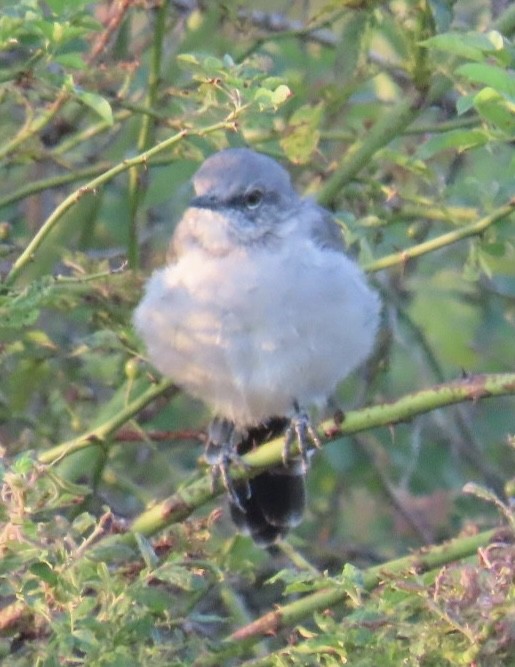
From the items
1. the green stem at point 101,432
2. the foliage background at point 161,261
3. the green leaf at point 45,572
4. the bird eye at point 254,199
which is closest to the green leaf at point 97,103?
the foliage background at point 161,261

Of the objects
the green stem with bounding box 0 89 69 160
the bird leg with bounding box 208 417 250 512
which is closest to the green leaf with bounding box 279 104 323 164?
the green stem with bounding box 0 89 69 160

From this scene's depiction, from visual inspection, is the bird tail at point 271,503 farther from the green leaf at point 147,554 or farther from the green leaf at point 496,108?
the green leaf at point 496,108

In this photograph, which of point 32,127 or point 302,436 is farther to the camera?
point 302,436

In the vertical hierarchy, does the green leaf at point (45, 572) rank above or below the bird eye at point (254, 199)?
above

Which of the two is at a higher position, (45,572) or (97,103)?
(97,103)

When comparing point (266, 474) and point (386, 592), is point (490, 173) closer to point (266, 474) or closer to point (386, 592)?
point (266, 474)

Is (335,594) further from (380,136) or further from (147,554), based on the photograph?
(380,136)

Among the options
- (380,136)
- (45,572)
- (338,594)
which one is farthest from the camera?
(380,136)

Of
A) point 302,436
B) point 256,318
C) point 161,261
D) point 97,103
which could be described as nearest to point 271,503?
point 302,436
